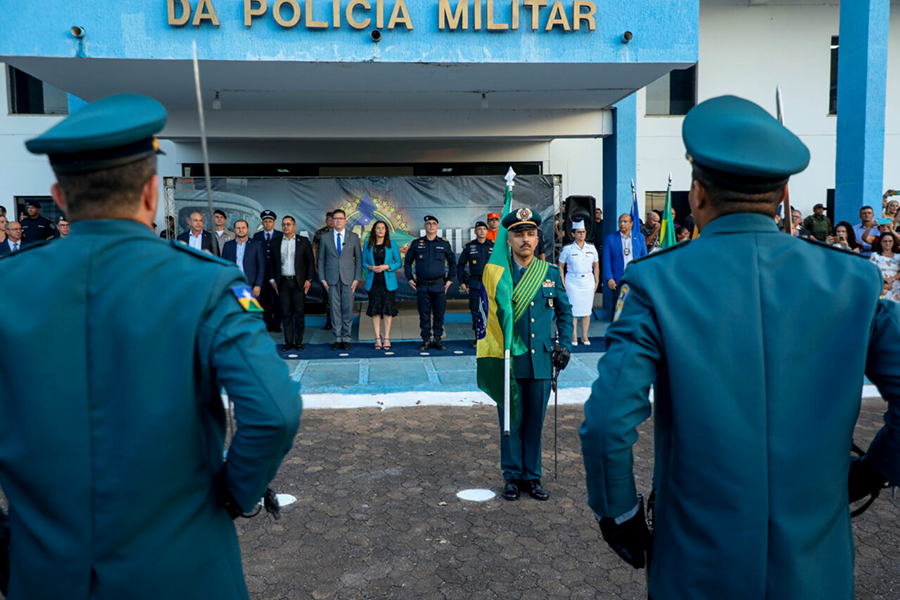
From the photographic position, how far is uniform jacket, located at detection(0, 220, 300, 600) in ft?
5.64

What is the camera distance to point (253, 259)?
452 inches

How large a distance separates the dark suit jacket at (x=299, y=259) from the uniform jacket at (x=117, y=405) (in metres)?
9.76

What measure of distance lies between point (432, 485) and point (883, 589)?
2.84m

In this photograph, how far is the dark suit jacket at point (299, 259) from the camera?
37.7 feet

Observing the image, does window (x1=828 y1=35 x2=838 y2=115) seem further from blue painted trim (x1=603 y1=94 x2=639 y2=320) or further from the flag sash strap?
the flag sash strap

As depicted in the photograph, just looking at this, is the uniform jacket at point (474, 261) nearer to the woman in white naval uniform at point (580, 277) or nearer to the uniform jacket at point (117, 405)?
the woman in white naval uniform at point (580, 277)

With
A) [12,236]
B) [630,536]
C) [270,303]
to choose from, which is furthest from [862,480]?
[12,236]

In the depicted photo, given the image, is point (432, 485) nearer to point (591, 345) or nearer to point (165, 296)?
point (165, 296)

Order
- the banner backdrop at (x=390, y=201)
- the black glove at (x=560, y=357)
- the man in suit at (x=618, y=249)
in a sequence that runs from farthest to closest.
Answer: the banner backdrop at (x=390, y=201) → the man in suit at (x=618, y=249) → the black glove at (x=560, y=357)

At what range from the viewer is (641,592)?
3789mm

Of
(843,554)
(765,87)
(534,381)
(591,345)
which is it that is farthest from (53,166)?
(765,87)

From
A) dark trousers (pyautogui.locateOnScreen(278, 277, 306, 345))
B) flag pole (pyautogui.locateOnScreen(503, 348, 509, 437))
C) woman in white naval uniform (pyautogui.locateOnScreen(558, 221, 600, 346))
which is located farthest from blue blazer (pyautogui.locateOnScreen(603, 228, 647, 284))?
flag pole (pyautogui.locateOnScreen(503, 348, 509, 437))

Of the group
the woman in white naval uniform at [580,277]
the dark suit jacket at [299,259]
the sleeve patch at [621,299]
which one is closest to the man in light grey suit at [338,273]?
the dark suit jacket at [299,259]

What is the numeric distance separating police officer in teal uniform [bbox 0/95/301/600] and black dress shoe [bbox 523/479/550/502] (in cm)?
354
